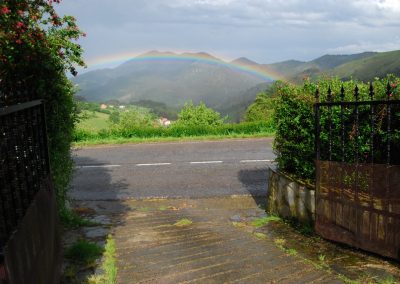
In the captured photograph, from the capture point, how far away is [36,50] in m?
5.58

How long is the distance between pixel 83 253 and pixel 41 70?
261 cm

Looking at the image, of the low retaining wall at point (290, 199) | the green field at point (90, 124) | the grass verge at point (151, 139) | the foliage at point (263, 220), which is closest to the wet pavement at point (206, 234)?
the foliage at point (263, 220)

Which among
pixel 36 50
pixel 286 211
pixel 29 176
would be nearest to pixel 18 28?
pixel 36 50

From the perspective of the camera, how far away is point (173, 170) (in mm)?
12195

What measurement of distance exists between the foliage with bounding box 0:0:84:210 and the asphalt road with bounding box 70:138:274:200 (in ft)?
7.48

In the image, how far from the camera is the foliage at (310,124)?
579 cm

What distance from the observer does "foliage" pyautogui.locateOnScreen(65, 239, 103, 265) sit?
510 cm

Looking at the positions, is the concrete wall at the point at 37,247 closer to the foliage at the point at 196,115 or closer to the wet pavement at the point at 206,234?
the wet pavement at the point at 206,234

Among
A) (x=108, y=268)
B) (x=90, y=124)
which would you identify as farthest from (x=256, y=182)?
(x=90, y=124)

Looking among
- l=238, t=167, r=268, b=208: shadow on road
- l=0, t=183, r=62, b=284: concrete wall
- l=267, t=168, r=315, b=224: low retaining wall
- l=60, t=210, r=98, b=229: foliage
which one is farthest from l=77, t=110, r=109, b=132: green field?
l=238, t=167, r=268, b=208: shadow on road

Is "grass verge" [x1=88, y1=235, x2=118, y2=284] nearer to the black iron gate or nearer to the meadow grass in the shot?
the black iron gate

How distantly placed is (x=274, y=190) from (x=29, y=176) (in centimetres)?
485

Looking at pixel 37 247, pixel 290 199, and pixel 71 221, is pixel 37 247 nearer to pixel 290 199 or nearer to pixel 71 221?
pixel 71 221

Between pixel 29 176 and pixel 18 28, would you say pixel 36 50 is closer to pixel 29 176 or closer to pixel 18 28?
pixel 18 28
